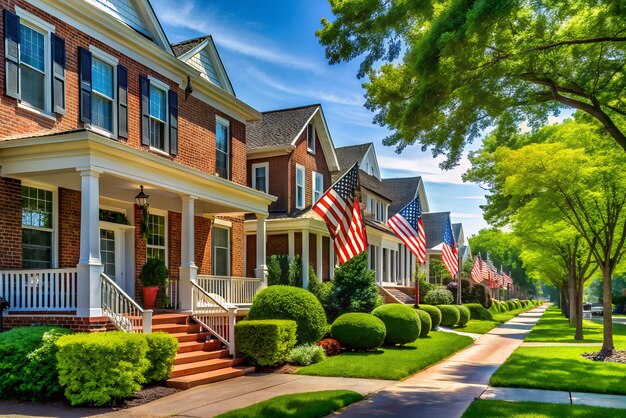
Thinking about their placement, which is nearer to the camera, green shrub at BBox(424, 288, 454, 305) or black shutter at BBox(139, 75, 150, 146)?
black shutter at BBox(139, 75, 150, 146)

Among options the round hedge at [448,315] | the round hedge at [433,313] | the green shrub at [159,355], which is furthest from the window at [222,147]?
the round hedge at [448,315]

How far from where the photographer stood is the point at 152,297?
15.2m

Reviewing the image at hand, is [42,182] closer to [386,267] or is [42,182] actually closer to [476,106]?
[476,106]

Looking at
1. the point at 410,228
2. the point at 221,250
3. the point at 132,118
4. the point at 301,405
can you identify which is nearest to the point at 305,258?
the point at 410,228

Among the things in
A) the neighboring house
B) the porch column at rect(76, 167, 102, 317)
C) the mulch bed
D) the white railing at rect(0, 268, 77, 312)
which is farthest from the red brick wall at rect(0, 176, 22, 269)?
the mulch bed

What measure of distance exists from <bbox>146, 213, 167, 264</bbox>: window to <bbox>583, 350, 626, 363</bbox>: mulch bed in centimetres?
1265

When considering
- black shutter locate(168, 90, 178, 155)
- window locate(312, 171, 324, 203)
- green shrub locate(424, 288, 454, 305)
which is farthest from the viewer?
green shrub locate(424, 288, 454, 305)

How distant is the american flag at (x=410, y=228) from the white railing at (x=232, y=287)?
233 inches

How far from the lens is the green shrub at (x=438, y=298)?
113 feet

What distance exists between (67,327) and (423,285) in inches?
1124

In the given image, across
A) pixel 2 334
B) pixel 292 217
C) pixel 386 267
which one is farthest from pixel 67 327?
pixel 386 267

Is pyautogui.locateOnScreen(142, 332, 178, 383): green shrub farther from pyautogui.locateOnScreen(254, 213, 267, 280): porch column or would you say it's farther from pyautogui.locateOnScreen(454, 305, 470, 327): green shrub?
pyautogui.locateOnScreen(454, 305, 470, 327): green shrub

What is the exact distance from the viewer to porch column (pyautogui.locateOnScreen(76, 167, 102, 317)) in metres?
11.2

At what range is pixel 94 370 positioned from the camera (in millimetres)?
9484
